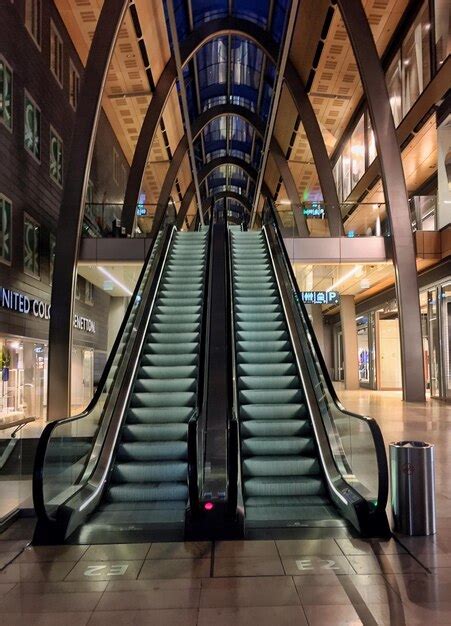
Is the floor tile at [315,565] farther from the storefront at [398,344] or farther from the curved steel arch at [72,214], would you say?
the storefront at [398,344]

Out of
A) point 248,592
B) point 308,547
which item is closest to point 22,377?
point 308,547

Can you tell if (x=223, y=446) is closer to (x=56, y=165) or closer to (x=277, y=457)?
(x=277, y=457)

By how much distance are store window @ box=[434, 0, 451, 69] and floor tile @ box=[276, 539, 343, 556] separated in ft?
43.6

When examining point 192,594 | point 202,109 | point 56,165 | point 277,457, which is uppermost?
point 202,109

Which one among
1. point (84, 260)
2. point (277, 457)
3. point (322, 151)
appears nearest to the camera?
point (277, 457)

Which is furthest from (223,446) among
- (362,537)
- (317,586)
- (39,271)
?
(39,271)

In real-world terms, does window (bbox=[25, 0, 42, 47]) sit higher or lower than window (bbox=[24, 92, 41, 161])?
higher

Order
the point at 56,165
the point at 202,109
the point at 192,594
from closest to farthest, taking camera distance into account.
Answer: the point at 192,594, the point at 56,165, the point at 202,109

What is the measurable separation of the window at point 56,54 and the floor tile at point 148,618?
1584 cm

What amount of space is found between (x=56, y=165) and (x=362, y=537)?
1472cm

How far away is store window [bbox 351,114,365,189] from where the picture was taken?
Answer: 77.5 feet

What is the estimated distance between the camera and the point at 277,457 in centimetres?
682

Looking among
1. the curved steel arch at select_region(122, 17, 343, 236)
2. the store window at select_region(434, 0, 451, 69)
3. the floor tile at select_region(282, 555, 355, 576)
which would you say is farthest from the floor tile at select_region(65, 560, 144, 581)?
the store window at select_region(434, 0, 451, 69)

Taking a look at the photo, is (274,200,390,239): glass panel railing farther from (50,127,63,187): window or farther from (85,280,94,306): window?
(85,280,94,306): window
